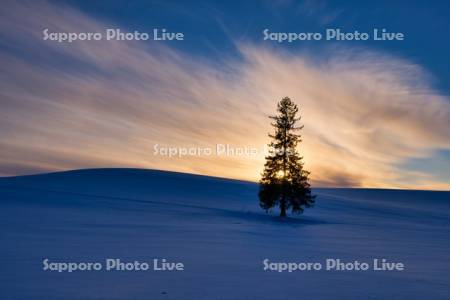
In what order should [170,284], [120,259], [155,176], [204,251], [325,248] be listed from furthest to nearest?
[155,176], [325,248], [204,251], [120,259], [170,284]

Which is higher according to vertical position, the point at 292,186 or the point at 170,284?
the point at 292,186

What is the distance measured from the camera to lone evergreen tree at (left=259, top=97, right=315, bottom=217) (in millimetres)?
34781

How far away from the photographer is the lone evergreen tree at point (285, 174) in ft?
114

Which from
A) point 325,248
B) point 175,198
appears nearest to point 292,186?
point 175,198

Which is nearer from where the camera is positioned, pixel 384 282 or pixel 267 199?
pixel 384 282

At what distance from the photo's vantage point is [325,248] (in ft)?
54.6

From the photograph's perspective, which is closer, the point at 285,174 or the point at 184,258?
the point at 184,258

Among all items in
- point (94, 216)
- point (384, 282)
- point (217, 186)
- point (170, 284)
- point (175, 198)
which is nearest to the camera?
point (170, 284)

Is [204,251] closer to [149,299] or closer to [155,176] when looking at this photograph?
[149,299]

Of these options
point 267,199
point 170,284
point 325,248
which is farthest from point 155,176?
point 170,284

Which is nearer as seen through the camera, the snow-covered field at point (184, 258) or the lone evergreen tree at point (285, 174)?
the snow-covered field at point (184, 258)

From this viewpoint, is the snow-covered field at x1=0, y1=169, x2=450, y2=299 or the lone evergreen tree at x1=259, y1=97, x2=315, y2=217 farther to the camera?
the lone evergreen tree at x1=259, y1=97, x2=315, y2=217

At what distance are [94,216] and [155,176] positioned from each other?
39.0 metres

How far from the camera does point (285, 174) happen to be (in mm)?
35250
